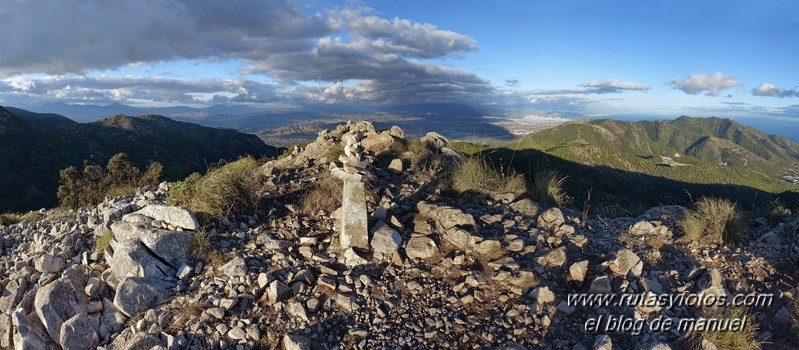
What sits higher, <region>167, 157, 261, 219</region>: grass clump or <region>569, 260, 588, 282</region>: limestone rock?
<region>167, 157, 261, 219</region>: grass clump

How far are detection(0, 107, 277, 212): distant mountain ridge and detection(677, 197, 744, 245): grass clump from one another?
33.6 m

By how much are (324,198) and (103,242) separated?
4.62m

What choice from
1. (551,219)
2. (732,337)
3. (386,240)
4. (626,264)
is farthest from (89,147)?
(732,337)

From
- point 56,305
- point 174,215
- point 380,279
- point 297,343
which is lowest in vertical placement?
point 56,305

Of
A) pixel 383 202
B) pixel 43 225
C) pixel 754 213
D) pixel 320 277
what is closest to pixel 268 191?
pixel 383 202

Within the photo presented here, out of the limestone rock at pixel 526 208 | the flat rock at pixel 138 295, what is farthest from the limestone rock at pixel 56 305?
the limestone rock at pixel 526 208

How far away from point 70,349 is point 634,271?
9.30 metres

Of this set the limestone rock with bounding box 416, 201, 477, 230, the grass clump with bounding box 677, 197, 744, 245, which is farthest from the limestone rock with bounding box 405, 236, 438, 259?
the grass clump with bounding box 677, 197, 744, 245

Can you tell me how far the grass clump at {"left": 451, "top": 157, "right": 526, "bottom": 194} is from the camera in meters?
9.91

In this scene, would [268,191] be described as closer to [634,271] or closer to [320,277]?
[320,277]

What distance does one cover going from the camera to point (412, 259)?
7.00m

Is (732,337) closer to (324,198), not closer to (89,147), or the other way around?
(324,198)

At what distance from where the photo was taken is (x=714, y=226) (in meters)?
8.40

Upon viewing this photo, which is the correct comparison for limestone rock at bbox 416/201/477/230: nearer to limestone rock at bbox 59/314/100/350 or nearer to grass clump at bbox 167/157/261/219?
grass clump at bbox 167/157/261/219
